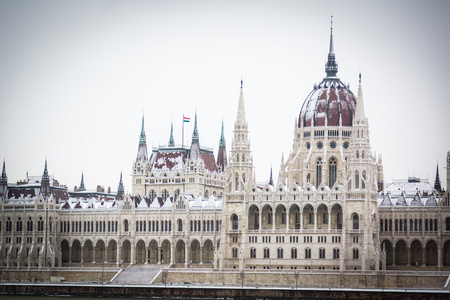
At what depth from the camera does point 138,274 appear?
152 metres

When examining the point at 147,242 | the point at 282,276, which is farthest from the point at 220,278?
the point at 147,242

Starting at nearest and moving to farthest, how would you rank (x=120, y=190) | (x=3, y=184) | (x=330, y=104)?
1. (x=330, y=104)
2. (x=3, y=184)
3. (x=120, y=190)

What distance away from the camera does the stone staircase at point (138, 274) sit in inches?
5837

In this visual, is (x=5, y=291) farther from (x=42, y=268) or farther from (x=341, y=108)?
(x=341, y=108)

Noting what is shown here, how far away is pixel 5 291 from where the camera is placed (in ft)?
471

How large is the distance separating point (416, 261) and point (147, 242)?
37693mm

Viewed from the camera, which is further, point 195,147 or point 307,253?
point 195,147

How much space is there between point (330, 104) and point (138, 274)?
3513cm

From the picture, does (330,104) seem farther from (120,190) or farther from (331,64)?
(120,190)

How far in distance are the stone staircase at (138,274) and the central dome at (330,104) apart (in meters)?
28.8

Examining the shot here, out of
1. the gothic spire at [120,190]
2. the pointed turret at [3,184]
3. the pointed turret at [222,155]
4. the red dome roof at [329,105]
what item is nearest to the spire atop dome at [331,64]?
the red dome roof at [329,105]

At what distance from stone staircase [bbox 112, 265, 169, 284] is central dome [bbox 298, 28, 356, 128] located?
28754mm

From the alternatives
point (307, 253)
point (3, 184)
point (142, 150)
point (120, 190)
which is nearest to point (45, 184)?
point (3, 184)

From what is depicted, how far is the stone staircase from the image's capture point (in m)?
148
